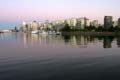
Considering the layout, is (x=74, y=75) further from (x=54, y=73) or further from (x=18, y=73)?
(x=18, y=73)

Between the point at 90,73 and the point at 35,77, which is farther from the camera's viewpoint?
the point at 90,73

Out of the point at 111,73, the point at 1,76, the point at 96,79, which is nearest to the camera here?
the point at 96,79

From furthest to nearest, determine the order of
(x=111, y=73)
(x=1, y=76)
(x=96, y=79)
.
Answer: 1. (x=111, y=73)
2. (x=1, y=76)
3. (x=96, y=79)

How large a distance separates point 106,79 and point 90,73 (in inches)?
106

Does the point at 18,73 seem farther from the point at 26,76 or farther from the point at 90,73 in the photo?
the point at 90,73

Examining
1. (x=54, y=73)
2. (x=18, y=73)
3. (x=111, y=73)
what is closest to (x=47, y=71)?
(x=54, y=73)

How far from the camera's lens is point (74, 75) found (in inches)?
810

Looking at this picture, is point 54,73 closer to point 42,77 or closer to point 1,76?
point 42,77

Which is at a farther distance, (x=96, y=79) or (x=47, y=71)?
(x=47, y=71)

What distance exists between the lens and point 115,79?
62.5 ft

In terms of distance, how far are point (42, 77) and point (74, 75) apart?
274cm

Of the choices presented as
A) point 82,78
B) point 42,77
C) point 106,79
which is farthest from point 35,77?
point 106,79

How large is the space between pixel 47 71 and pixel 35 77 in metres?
2.75

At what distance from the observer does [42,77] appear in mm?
19703
